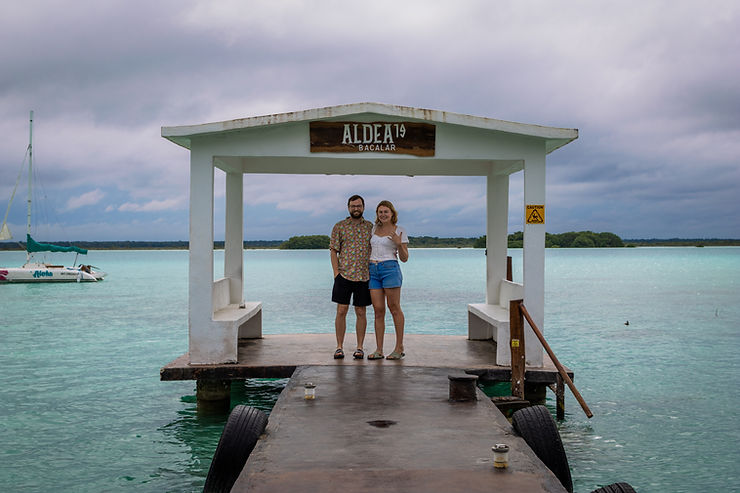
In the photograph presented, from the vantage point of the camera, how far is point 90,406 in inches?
472

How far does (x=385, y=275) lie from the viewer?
860 centimetres

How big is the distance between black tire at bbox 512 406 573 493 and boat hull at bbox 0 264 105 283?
1990 inches

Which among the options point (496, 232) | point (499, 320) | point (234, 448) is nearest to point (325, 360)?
point (499, 320)

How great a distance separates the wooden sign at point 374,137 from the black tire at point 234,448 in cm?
419

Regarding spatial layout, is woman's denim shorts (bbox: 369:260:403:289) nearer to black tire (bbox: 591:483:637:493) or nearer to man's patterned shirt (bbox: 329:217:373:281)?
man's patterned shirt (bbox: 329:217:373:281)

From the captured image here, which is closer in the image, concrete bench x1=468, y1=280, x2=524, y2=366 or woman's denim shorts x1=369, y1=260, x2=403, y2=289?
woman's denim shorts x1=369, y1=260, x2=403, y2=289

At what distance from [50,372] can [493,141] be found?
11.8 m

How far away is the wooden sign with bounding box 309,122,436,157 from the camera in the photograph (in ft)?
29.6

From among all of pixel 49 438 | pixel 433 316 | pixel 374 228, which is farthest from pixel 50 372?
pixel 433 316


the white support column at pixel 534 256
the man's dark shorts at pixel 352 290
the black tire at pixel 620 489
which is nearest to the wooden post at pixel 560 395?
the white support column at pixel 534 256

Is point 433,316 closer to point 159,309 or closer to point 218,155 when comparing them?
point 159,309

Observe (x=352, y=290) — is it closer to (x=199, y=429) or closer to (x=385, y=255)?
(x=385, y=255)

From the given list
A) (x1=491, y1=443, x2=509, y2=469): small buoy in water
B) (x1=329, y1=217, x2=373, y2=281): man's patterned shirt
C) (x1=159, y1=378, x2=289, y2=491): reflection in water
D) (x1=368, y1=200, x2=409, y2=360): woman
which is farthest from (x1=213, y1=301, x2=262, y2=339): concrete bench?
(x1=491, y1=443, x2=509, y2=469): small buoy in water

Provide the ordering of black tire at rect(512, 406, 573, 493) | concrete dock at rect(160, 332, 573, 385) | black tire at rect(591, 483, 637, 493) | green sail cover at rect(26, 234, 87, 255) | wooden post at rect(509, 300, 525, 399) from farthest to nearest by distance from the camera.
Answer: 1. green sail cover at rect(26, 234, 87, 255)
2. concrete dock at rect(160, 332, 573, 385)
3. wooden post at rect(509, 300, 525, 399)
4. black tire at rect(512, 406, 573, 493)
5. black tire at rect(591, 483, 637, 493)
